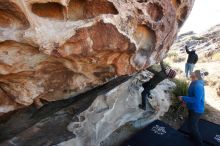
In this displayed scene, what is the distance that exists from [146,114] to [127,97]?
813 mm

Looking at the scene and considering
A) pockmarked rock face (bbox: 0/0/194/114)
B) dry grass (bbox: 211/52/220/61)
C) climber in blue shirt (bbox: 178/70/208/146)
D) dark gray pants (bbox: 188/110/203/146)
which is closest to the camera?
pockmarked rock face (bbox: 0/0/194/114)

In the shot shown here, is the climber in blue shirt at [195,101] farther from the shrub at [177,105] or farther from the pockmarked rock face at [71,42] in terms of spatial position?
the shrub at [177,105]

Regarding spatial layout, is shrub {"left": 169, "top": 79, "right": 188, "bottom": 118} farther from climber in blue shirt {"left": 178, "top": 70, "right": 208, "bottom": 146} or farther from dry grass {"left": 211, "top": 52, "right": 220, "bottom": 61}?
dry grass {"left": 211, "top": 52, "right": 220, "bottom": 61}

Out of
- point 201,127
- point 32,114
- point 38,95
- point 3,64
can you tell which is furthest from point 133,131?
point 3,64

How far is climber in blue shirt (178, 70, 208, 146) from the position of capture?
272 inches

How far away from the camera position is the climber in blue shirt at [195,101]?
22.7ft

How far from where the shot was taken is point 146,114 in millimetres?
8188

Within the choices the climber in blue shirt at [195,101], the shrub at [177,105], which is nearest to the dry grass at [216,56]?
the shrub at [177,105]

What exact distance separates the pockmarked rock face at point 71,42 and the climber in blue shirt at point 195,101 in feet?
4.57

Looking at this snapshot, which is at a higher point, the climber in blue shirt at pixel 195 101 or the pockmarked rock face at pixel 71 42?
the pockmarked rock face at pixel 71 42

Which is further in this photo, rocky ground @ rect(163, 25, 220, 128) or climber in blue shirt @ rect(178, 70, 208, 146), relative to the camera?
rocky ground @ rect(163, 25, 220, 128)

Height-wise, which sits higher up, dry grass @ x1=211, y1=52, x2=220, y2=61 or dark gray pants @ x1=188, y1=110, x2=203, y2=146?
dry grass @ x1=211, y1=52, x2=220, y2=61

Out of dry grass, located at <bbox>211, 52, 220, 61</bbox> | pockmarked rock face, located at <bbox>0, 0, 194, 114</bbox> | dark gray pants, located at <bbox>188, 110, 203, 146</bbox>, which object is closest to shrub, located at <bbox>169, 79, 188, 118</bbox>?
dark gray pants, located at <bbox>188, 110, 203, 146</bbox>

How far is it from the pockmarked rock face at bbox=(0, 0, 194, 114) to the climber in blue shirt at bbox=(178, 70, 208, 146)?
54.8 inches
